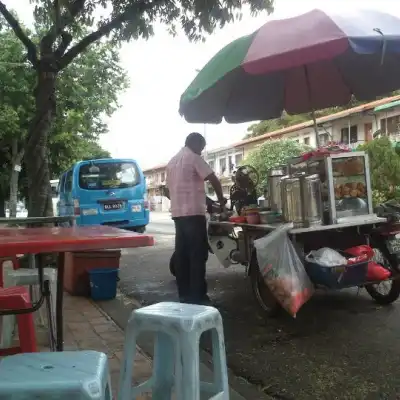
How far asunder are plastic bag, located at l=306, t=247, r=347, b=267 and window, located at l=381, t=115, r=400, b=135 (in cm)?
1884

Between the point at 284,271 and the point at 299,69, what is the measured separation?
279cm

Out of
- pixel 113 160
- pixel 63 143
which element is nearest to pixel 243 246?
pixel 113 160

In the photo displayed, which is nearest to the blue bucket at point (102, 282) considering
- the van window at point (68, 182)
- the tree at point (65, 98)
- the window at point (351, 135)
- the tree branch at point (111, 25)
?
the tree branch at point (111, 25)

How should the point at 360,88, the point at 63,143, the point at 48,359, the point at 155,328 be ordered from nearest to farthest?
the point at 48,359, the point at 155,328, the point at 360,88, the point at 63,143

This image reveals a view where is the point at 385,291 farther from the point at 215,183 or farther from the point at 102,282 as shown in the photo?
the point at 102,282

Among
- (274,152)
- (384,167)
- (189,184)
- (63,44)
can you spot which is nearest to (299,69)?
(189,184)

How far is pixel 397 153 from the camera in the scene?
10.1m

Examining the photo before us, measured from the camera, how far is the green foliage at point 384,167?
1007 centimetres

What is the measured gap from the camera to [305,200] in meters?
4.25

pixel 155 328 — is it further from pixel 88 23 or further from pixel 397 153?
pixel 397 153

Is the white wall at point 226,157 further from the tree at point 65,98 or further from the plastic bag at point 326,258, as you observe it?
the plastic bag at point 326,258

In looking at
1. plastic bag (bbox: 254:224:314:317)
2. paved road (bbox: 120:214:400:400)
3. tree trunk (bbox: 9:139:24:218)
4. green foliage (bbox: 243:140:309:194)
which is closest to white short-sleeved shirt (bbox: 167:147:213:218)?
plastic bag (bbox: 254:224:314:317)

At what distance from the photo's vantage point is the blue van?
11.0 metres

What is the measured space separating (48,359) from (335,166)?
10.9 feet
